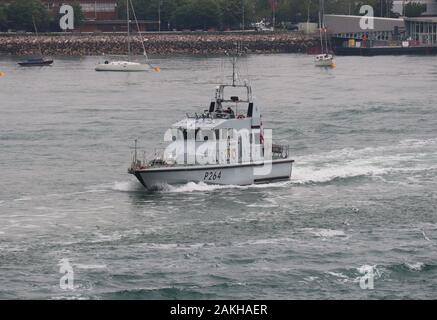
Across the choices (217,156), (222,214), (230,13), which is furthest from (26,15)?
(222,214)

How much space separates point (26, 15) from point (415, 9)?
212ft

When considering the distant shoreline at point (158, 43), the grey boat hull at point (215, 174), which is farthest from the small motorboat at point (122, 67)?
the grey boat hull at point (215, 174)

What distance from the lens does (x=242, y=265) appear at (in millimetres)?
40781

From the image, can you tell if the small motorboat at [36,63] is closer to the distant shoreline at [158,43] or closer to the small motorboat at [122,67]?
the small motorboat at [122,67]

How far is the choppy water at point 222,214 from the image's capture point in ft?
128

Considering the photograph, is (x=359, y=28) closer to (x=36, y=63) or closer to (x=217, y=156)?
(x=36, y=63)

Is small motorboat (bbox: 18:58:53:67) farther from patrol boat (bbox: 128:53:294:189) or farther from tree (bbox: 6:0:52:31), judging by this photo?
patrol boat (bbox: 128:53:294:189)

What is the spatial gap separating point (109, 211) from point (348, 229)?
10183mm

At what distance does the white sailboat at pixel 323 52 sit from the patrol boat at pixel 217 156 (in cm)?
8386

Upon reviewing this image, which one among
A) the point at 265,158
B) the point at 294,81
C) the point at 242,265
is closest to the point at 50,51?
the point at 294,81

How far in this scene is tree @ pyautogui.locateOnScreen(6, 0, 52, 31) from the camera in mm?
180000
